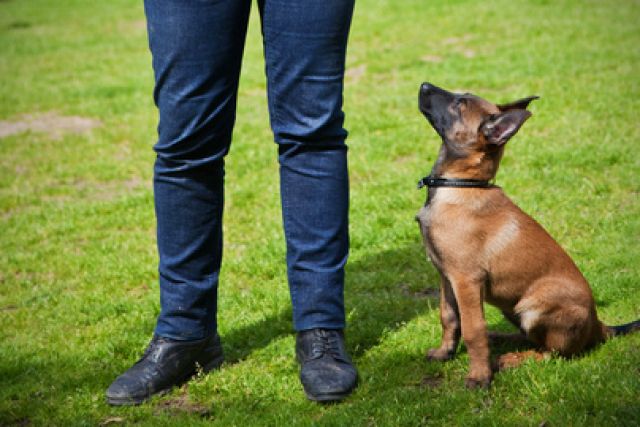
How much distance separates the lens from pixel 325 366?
12.0 ft

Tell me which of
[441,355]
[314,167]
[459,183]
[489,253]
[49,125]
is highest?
[314,167]

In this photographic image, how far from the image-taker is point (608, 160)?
22.5ft

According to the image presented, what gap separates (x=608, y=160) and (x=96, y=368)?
15.1 ft

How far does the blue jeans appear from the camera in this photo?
3.44m

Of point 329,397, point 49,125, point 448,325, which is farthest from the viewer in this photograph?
point 49,125

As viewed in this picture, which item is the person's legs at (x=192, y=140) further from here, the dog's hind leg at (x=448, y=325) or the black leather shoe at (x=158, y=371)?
the dog's hind leg at (x=448, y=325)

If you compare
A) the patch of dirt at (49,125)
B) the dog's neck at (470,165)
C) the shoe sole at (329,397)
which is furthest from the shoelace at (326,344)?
the patch of dirt at (49,125)

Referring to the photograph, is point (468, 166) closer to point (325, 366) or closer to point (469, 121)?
point (469, 121)

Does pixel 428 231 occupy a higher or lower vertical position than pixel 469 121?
lower

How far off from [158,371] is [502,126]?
1.92 metres

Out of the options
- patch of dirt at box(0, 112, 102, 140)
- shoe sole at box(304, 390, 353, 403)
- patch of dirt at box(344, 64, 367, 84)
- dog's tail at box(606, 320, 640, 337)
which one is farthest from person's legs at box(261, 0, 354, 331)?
patch of dirt at box(344, 64, 367, 84)

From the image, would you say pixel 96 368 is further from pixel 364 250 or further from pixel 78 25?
pixel 78 25

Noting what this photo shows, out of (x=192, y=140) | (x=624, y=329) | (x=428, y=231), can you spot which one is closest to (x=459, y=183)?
A: (x=428, y=231)

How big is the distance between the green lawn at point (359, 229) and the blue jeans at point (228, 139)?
48 cm
